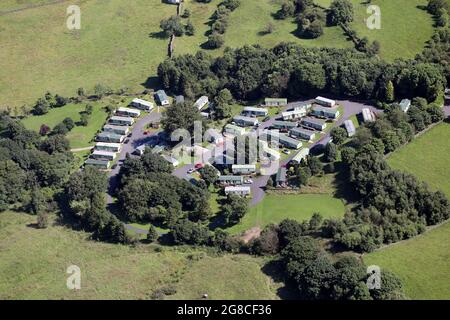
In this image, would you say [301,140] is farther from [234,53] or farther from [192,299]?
[192,299]

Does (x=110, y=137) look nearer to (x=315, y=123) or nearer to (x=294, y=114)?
(x=294, y=114)

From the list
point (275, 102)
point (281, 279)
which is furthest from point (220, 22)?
point (281, 279)

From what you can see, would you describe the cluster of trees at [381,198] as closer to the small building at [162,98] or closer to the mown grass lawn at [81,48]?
the small building at [162,98]

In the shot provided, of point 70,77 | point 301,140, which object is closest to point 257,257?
point 301,140

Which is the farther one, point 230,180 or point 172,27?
point 172,27

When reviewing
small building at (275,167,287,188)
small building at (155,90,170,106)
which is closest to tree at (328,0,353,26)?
small building at (155,90,170,106)

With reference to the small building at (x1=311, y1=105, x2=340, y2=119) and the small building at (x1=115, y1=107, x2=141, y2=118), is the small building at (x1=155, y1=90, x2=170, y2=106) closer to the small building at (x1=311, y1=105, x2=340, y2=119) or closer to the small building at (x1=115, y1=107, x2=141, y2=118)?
the small building at (x1=115, y1=107, x2=141, y2=118)

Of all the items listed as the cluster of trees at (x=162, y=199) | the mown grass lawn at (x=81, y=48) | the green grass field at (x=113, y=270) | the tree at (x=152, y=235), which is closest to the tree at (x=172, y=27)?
the mown grass lawn at (x=81, y=48)
